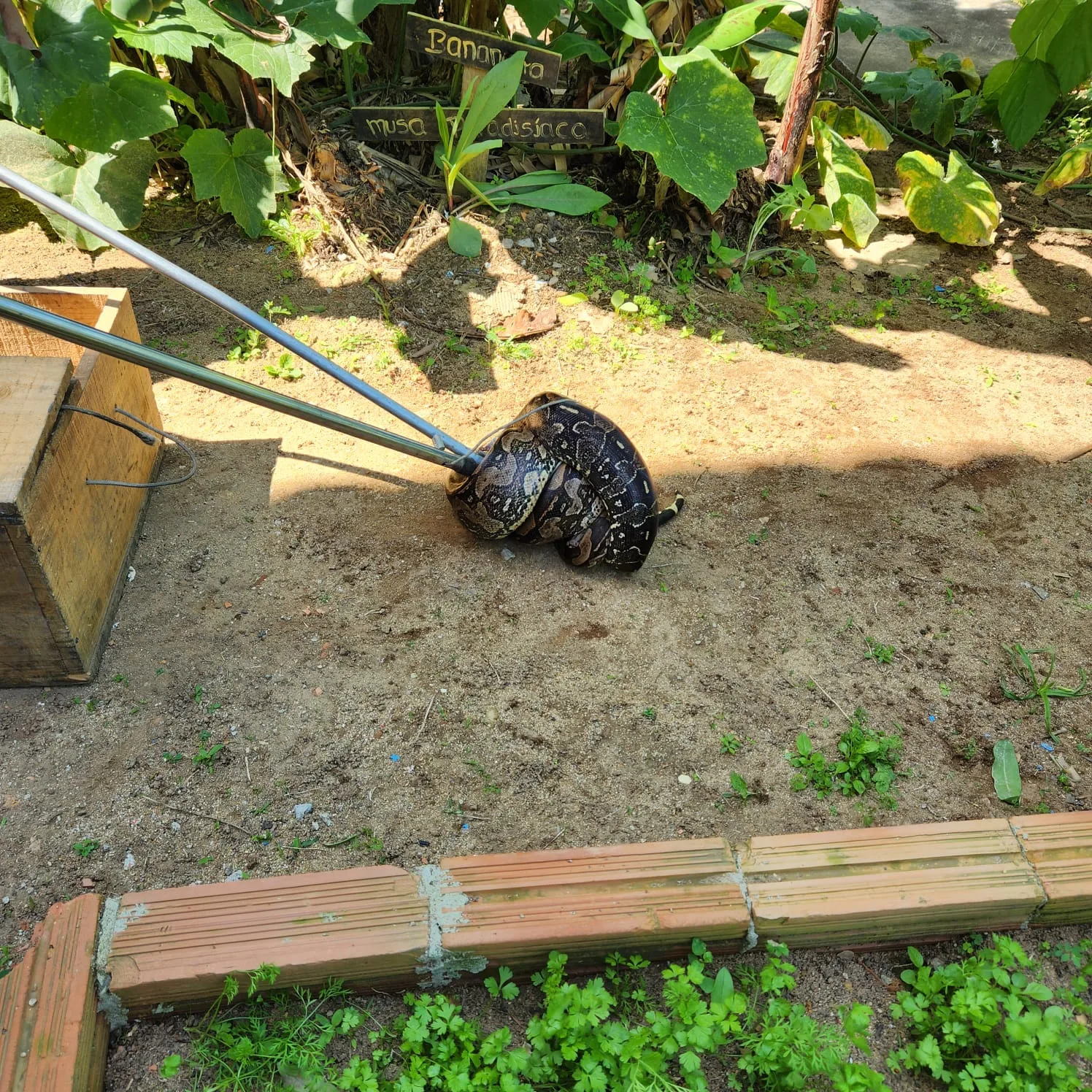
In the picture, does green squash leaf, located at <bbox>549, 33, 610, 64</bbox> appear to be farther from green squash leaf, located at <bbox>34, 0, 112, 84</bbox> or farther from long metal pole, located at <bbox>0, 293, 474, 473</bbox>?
long metal pole, located at <bbox>0, 293, 474, 473</bbox>

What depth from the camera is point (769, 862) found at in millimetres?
2104

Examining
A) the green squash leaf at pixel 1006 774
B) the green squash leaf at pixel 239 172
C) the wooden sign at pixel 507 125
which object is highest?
the wooden sign at pixel 507 125

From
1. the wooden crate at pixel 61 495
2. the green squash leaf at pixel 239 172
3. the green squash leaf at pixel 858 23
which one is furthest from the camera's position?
the green squash leaf at pixel 858 23

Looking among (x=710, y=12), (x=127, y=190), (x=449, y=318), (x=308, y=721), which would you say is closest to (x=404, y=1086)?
(x=308, y=721)

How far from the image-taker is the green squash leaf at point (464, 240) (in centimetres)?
451

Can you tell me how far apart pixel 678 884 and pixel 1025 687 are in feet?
5.04

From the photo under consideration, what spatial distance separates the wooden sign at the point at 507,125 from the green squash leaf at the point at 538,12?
1.21ft

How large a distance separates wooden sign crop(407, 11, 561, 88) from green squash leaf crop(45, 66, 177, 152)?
1.24 m

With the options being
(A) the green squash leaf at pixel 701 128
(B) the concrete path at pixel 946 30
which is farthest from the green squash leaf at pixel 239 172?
(B) the concrete path at pixel 946 30

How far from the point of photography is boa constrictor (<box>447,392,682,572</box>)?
3111 millimetres

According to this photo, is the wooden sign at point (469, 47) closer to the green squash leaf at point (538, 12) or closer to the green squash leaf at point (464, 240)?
the green squash leaf at point (538, 12)

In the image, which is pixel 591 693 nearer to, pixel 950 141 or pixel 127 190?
pixel 127 190

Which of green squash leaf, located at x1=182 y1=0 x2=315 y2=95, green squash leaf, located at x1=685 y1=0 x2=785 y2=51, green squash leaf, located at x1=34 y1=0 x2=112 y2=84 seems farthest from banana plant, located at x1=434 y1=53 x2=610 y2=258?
green squash leaf, located at x1=34 y1=0 x2=112 y2=84

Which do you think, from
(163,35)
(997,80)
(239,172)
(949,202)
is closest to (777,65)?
(949,202)
